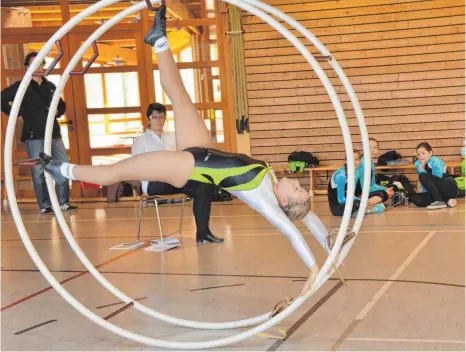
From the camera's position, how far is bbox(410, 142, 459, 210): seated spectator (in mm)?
7711

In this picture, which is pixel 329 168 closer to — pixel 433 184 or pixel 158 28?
pixel 433 184

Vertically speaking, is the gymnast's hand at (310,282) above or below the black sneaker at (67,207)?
above

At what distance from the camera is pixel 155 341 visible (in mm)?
3557

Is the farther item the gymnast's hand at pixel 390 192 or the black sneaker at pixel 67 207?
the black sneaker at pixel 67 207

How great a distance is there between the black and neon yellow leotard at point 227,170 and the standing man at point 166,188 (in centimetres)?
198

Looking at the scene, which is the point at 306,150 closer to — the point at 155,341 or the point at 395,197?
the point at 395,197

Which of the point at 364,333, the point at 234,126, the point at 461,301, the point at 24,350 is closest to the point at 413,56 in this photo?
the point at 234,126

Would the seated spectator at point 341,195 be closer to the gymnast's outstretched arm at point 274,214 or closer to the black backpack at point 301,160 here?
the black backpack at point 301,160

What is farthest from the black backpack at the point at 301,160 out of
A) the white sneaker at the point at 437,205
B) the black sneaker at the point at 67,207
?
the black sneaker at the point at 67,207

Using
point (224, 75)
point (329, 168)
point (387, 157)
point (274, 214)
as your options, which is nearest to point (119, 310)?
point (274, 214)

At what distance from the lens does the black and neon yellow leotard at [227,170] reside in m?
3.71

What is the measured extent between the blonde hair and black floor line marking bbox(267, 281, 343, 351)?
1.79ft

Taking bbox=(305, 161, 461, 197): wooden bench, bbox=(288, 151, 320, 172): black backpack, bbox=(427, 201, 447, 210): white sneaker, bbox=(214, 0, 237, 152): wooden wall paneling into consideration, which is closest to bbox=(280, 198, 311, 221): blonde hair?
bbox=(427, 201, 447, 210): white sneaker

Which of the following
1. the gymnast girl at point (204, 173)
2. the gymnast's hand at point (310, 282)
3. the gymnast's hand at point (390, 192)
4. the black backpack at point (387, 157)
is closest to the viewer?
the gymnast's hand at point (310, 282)
